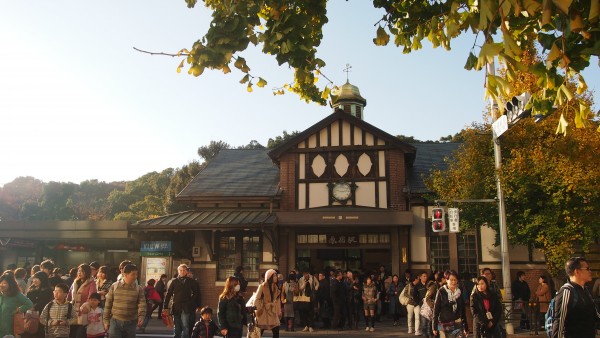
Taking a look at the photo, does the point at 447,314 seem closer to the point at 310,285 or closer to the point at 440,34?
the point at 440,34

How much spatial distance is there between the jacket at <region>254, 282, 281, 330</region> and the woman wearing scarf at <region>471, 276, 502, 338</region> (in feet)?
11.8

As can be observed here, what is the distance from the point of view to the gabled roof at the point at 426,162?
73.7 feet

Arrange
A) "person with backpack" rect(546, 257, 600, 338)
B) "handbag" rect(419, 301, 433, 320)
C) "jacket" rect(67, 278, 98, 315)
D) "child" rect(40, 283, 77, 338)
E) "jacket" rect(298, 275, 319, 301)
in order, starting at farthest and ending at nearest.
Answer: "jacket" rect(298, 275, 319, 301)
"handbag" rect(419, 301, 433, 320)
"jacket" rect(67, 278, 98, 315)
"child" rect(40, 283, 77, 338)
"person with backpack" rect(546, 257, 600, 338)

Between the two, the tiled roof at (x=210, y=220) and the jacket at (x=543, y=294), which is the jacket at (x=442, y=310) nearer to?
the jacket at (x=543, y=294)

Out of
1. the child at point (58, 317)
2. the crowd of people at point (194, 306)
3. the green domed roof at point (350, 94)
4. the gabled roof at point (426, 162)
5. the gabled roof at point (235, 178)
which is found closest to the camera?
the crowd of people at point (194, 306)

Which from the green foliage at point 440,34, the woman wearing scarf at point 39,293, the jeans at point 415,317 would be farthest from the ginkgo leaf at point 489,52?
the jeans at point 415,317

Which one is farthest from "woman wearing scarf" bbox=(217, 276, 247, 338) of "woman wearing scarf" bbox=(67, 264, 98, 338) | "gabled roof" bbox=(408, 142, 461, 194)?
"gabled roof" bbox=(408, 142, 461, 194)

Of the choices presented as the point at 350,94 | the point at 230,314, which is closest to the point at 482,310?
the point at 230,314

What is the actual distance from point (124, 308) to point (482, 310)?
6014 mm

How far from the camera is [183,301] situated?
10.6 m

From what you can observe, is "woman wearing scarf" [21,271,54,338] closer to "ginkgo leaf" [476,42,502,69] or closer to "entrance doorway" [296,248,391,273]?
"ginkgo leaf" [476,42,502,69]

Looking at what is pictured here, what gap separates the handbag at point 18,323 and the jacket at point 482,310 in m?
7.34

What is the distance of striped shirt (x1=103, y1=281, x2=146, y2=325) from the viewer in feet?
28.3

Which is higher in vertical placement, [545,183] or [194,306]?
[545,183]
